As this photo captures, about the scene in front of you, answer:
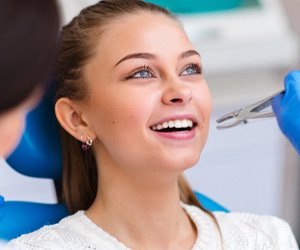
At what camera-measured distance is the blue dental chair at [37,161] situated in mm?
1255

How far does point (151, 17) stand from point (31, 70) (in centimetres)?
58

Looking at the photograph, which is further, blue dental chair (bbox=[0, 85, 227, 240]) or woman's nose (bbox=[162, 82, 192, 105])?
blue dental chair (bbox=[0, 85, 227, 240])

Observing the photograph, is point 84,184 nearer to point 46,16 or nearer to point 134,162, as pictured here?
point 134,162

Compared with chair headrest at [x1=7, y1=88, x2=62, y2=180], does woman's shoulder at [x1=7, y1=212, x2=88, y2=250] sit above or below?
below

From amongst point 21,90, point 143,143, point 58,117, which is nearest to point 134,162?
point 143,143

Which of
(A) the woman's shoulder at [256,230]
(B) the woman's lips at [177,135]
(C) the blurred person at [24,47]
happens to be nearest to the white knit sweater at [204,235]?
(A) the woman's shoulder at [256,230]

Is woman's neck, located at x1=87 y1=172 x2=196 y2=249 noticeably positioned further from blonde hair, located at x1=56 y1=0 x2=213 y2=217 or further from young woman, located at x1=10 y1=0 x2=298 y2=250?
blonde hair, located at x1=56 y1=0 x2=213 y2=217

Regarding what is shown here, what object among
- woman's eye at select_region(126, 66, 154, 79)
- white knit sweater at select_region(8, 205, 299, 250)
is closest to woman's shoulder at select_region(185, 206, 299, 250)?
white knit sweater at select_region(8, 205, 299, 250)

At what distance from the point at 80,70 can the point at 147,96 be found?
0.52ft

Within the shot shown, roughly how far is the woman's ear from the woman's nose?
0.19 metres

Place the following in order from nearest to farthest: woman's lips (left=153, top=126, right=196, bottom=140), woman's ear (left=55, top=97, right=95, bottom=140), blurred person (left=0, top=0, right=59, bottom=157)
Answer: blurred person (left=0, top=0, right=59, bottom=157) → woman's lips (left=153, top=126, right=196, bottom=140) → woman's ear (left=55, top=97, right=95, bottom=140)

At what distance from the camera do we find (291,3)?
109 inches

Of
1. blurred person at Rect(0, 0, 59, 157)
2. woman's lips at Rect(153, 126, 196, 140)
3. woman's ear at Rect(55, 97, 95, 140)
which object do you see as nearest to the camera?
blurred person at Rect(0, 0, 59, 157)

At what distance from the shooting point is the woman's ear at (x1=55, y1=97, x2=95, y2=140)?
4.03ft
